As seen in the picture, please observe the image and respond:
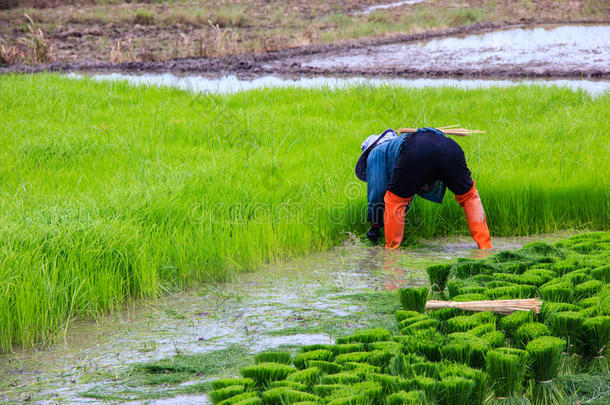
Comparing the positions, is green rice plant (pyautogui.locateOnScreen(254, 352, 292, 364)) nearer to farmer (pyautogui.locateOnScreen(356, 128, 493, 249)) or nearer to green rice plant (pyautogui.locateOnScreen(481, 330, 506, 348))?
green rice plant (pyautogui.locateOnScreen(481, 330, 506, 348))

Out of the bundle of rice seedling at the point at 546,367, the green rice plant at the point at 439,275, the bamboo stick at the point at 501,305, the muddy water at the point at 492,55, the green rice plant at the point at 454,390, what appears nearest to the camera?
the green rice plant at the point at 454,390

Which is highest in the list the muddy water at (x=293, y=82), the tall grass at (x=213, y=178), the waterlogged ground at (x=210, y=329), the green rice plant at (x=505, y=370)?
the muddy water at (x=293, y=82)

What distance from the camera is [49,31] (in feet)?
53.2

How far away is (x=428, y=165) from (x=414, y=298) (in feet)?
3.99

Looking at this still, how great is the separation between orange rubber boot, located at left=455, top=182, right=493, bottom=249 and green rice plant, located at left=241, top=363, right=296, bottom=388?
2334 millimetres

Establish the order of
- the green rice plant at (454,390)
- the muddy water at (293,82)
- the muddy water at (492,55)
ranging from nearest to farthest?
1. the green rice plant at (454,390)
2. the muddy water at (293,82)
3. the muddy water at (492,55)

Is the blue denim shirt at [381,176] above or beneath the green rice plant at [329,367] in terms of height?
above

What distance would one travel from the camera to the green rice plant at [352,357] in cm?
230

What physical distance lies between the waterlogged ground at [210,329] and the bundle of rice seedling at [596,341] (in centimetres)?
85

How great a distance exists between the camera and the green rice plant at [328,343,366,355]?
2422mm

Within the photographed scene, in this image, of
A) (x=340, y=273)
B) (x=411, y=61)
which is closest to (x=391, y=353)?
(x=340, y=273)

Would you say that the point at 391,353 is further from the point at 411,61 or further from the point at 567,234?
the point at 411,61

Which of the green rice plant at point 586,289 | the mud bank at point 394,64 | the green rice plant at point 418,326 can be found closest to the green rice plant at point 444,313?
the green rice plant at point 418,326

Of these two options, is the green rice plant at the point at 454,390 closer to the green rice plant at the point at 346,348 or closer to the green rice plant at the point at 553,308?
the green rice plant at the point at 346,348
